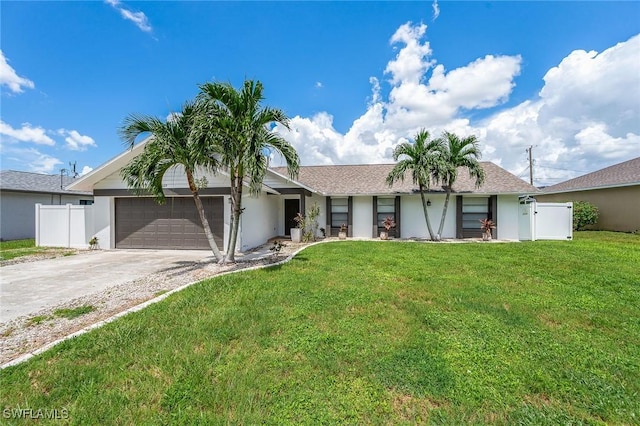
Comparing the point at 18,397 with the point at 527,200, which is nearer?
the point at 18,397

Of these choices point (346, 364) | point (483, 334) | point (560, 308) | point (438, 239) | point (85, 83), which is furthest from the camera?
point (438, 239)

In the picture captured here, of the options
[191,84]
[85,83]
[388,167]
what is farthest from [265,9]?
[388,167]

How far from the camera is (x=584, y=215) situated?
17.8 metres

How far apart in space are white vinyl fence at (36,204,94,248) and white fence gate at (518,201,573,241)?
2178 cm

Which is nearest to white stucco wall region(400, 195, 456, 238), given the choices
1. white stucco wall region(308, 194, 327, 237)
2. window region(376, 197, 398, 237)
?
window region(376, 197, 398, 237)

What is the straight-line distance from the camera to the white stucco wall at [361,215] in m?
15.8

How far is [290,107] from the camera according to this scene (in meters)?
7.93

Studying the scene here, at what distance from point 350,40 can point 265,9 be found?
398 cm

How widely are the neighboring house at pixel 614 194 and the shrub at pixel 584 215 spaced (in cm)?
74

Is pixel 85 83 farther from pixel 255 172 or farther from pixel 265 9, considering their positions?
pixel 255 172

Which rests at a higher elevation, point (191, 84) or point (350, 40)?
point (350, 40)

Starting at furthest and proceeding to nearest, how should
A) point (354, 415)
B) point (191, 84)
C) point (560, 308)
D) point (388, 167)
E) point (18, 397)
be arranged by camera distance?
1. point (388, 167)
2. point (191, 84)
3. point (560, 308)
4. point (18, 397)
5. point (354, 415)

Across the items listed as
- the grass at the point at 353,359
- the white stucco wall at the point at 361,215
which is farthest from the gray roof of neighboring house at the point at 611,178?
the grass at the point at 353,359

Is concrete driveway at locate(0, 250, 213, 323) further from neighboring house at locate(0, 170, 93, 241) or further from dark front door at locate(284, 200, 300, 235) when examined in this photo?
neighboring house at locate(0, 170, 93, 241)
